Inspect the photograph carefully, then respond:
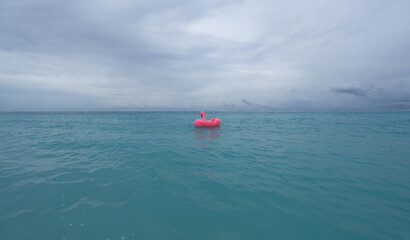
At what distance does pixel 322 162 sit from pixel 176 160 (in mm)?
8119

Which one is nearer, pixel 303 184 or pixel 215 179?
pixel 303 184

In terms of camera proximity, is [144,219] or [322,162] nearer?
[144,219]

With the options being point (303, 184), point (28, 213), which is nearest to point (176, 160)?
point (28, 213)

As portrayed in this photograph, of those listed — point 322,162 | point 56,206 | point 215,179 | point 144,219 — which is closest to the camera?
point 144,219

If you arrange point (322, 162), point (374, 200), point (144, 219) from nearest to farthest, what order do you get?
point (144, 219)
point (374, 200)
point (322, 162)

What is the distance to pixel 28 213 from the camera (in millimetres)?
4250

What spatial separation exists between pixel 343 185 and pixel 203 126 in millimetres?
17081

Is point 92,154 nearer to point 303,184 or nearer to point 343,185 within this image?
point 303,184

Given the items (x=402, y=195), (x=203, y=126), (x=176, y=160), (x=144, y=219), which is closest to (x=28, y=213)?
(x=144, y=219)

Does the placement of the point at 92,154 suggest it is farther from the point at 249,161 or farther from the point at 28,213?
the point at 249,161

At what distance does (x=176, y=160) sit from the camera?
8.69 meters

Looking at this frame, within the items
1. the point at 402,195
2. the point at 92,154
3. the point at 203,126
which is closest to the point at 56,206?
the point at 92,154

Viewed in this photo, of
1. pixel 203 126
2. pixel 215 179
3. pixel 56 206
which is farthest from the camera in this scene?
pixel 203 126

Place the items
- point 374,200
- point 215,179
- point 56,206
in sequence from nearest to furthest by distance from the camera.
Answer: point 56,206
point 374,200
point 215,179
